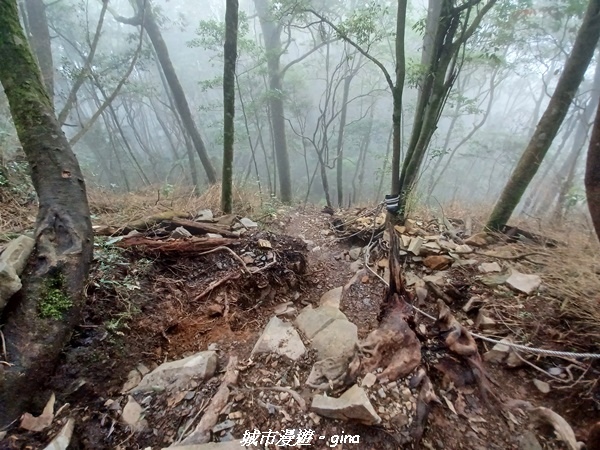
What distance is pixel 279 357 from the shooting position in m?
1.69

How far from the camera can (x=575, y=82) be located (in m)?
2.76

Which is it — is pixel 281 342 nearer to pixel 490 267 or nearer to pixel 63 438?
pixel 63 438

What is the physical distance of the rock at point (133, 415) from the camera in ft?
4.25

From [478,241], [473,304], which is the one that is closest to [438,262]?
[473,304]

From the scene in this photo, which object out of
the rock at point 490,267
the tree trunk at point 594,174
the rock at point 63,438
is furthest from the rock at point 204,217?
the tree trunk at point 594,174

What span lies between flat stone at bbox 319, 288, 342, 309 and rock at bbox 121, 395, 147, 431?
1.51 m

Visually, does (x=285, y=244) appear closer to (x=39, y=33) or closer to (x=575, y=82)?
(x=575, y=82)

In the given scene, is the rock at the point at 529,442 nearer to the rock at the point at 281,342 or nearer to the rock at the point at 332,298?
the rock at the point at 281,342

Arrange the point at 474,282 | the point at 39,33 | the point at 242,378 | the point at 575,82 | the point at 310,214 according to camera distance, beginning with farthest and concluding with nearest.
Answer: the point at 310,214, the point at 39,33, the point at 575,82, the point at 474,282, the point at 242,378

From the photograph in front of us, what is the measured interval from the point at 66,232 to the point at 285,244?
5.96 feet

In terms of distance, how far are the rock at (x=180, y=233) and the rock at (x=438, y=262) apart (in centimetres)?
241

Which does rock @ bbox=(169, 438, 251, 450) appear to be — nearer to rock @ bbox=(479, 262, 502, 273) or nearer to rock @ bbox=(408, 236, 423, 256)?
rock @ bbox=(408, 236, 423, 256)

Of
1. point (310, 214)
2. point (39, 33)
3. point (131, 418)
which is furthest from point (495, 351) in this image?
point (39, 33)

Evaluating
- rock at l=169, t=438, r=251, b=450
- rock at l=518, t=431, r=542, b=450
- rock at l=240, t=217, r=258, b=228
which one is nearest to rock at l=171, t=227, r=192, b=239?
rock at l=240, t=217, r=258, b=228
